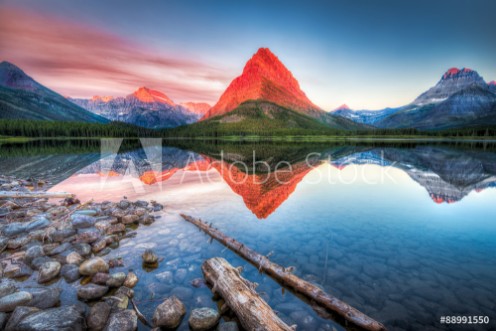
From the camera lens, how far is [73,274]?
27.7ft

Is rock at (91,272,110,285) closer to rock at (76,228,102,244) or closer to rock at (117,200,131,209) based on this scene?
rock at (76,228,102,244)

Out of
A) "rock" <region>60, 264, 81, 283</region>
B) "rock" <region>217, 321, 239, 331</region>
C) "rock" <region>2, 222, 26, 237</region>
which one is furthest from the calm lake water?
"rock" <region>2, 222, 26, 237</region>

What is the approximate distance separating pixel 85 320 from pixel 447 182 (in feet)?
110

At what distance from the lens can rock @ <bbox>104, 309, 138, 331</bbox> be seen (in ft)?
19.7

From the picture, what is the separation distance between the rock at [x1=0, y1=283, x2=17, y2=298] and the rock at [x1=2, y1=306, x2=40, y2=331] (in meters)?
1.55

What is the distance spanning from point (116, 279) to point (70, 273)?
1.88 metres

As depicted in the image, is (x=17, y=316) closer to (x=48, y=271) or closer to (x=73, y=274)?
(x=73, y=274)

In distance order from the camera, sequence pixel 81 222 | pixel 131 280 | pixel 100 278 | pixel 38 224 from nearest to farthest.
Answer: pixel 100 278, pixel 131 280, pixel 38 224, pixel 81 222

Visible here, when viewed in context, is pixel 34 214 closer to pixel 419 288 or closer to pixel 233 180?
pixel 233 180

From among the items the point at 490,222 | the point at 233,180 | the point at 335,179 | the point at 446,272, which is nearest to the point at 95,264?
the point at 446,272

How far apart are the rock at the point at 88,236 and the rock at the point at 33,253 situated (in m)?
1.30

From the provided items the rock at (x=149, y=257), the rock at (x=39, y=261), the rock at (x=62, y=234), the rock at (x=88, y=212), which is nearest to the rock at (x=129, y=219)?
the rock at (x=88, y=212)

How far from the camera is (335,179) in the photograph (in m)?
28.5

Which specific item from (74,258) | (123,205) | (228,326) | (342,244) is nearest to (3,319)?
(74,258)
